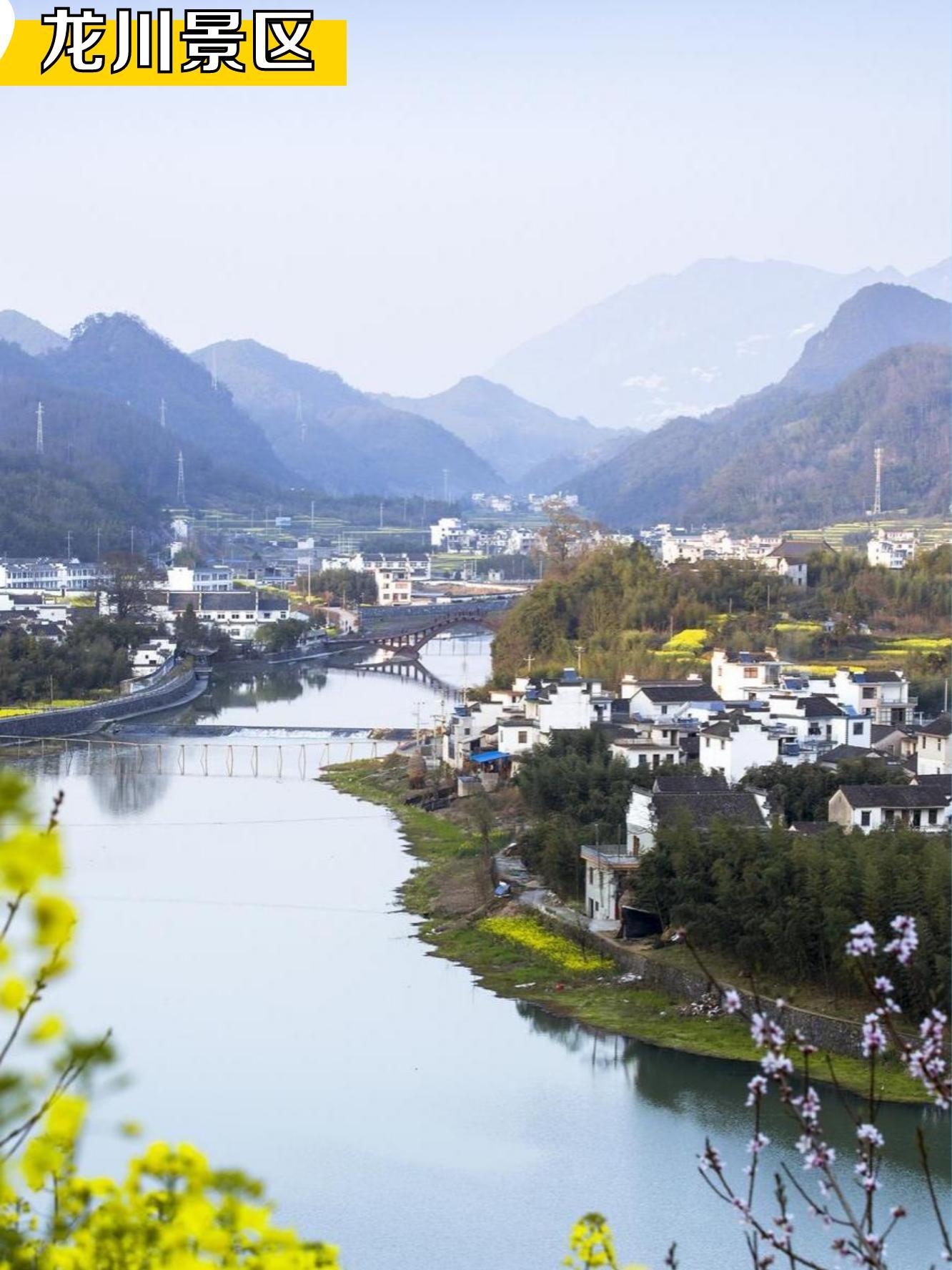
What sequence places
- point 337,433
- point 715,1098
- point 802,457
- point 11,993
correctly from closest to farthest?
point 11,993, point 715,1098, point 802,457, point 337,433

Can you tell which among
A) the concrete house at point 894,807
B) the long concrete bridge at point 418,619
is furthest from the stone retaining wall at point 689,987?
the long concrete bridge at point 418,619

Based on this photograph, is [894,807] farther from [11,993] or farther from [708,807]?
[11,993]

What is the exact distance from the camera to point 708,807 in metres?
5.20

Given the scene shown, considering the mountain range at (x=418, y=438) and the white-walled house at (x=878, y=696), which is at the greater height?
the mountain range at (x=418, y=438)

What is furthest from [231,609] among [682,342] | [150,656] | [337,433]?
[682,342]

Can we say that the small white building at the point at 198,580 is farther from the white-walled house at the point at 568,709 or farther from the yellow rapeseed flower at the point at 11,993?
the yellow rapeseed flower at the point at 11,993

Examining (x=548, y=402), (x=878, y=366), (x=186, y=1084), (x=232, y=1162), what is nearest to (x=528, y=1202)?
(x=232, y=1162)

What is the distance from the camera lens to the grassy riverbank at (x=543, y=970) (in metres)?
4.06

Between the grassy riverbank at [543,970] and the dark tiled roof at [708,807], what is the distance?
1.46ft

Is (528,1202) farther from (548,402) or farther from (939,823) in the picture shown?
(548,402)

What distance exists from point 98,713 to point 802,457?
18.8 metres

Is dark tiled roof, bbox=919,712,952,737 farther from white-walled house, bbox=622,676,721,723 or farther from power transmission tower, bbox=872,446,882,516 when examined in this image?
power transmission tower, bbox=872,446,882,516

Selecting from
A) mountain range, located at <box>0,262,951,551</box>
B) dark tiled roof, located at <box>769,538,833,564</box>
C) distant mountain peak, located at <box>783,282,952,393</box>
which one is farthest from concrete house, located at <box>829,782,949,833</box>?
distant mountain peak, located at <box>783,282,952,393</box>

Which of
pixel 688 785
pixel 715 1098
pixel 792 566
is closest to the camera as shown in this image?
pixel 715 1098
